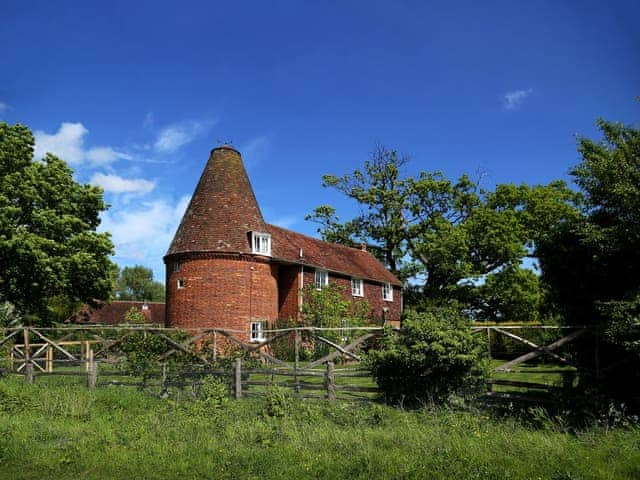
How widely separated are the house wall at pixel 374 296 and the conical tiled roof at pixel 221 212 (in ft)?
14.1

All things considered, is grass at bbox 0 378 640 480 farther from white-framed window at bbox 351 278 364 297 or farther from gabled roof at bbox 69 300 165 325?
gabled roof at bbox 69 300 165 325

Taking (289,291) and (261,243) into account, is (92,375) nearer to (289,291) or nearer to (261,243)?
(261,243)

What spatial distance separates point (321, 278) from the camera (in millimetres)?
33781

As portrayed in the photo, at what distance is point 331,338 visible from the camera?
26.5m

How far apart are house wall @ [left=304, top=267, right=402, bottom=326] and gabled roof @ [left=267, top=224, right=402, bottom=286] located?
20.0 inches

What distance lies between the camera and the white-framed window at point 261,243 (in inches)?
1160

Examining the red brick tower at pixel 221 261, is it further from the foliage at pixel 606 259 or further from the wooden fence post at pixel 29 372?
the foliage at pixel 606 259

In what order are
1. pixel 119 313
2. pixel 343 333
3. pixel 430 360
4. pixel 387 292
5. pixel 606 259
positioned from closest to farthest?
pixel 606 259 → pixel 430 360 → pixel 343 333 → pixel 387 292 → pixel 119 313

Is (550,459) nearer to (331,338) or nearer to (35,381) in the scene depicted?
(35,381)

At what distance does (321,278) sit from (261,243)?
212 inches

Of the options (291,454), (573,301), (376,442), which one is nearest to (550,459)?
(376,442)

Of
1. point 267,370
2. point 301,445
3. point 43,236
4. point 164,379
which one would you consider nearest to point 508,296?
point 43,236

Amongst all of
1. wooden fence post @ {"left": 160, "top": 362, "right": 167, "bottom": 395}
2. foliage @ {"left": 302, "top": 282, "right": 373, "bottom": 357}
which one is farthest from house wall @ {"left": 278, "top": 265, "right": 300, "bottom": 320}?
wooden fence post @ {"left": 160, "top": 362, "right": 167, "bottom": 395}

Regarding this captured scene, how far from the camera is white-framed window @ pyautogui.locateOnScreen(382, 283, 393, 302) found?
41781mm
